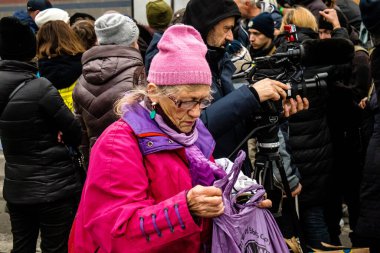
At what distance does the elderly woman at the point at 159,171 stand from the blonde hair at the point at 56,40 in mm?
2490

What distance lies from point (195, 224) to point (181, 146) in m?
0.31

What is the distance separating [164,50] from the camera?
81.7 inches

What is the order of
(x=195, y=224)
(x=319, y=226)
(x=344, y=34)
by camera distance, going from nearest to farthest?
(x=195, y=224)
(x=319, y=226)
(x=344, y=34)

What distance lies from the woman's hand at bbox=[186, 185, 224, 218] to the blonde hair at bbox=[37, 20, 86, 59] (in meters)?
2.94

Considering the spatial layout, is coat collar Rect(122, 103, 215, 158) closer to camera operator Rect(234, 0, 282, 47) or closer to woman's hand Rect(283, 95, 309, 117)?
woman's hand Rect(283, 95, 309, 117)

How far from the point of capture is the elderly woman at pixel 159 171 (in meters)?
1.85

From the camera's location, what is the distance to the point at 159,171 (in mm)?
1992

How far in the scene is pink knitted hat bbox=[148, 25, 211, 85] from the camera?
2037 millimetres

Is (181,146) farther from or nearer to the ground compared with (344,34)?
farther from the ground

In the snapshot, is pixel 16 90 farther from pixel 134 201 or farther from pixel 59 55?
pixel 134 201

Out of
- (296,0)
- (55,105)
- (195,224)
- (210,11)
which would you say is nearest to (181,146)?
(195,224)

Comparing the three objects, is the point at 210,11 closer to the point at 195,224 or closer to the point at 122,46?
the point at 122,46

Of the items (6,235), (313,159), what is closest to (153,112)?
(313,159)

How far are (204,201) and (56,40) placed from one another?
3020mm
